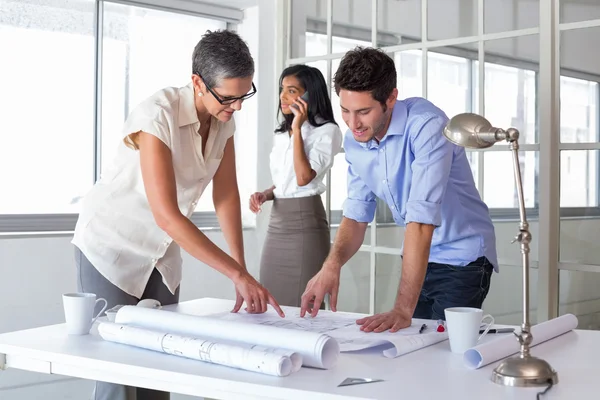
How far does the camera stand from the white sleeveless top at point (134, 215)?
211 cm

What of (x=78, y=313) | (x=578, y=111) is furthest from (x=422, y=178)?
(x=578, y=111)

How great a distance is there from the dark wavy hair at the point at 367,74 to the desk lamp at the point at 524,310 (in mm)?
619

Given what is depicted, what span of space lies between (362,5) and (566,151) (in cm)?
133

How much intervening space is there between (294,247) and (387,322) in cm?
159

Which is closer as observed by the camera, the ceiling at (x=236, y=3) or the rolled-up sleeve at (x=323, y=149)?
the rolled-up sleeve at (x=323, y=149)

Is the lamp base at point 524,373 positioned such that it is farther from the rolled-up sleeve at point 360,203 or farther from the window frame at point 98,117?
the window frame at point 98,117

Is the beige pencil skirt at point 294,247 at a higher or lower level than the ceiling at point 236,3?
lower

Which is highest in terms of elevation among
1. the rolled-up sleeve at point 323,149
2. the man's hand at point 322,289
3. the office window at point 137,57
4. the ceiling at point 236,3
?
the ceiling at point 236,3

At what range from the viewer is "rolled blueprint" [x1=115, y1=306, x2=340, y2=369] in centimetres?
147

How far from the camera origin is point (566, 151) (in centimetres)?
302

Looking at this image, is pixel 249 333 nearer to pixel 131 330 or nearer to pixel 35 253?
pixel 131 330

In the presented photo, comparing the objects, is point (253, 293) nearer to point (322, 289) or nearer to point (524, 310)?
point (322, 289)

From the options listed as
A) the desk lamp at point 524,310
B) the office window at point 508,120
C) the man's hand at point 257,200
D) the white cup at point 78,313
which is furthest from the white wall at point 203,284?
the white cup at point 78,313

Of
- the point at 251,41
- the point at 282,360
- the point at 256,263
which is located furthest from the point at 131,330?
the point at 251,41
